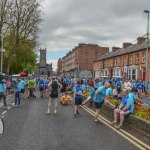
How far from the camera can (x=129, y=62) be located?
186 ft

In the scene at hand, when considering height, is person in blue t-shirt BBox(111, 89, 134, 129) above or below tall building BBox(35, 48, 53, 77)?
below

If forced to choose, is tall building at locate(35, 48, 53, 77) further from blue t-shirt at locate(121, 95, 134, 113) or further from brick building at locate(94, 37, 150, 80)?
blue t-shirt at locate(121, 95, 134, 113)

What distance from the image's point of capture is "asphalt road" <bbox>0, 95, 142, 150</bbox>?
9102 mm

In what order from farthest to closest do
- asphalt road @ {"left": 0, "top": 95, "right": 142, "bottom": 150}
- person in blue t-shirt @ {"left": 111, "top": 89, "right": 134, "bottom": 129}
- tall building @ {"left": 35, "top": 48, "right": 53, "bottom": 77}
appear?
1. tall building @ {"left": 35, "top": 48, "right": 53, "bottom": 77}
2. person in blue t-shirt @ {"left": 111, "top": 89, "right": 134, "bottom": 129}
3. asphalt road @ {"left": 0, "top": 95, "right": 142, "bottom": 150}

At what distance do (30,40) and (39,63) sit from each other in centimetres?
3525

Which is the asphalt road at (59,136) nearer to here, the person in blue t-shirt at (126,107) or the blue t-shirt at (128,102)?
the person in blue t-shirt at (126,107)

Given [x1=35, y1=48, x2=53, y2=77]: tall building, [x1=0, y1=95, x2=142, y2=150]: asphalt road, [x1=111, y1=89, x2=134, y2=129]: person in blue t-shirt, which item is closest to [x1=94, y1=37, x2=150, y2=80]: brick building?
[x1=35, y1=48, x2=53, y2=77]: tall building

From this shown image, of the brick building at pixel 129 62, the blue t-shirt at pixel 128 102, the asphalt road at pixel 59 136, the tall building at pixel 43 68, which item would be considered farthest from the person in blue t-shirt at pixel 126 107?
the tall building at pixel 43 68

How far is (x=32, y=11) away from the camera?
168 ft

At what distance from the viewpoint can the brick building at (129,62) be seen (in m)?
51.4

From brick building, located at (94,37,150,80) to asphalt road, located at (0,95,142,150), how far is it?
38.0 metres

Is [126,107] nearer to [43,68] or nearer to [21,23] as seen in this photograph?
[21,23]

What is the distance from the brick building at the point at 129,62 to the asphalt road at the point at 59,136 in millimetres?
38049

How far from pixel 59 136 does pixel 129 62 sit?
4743 centimetres
